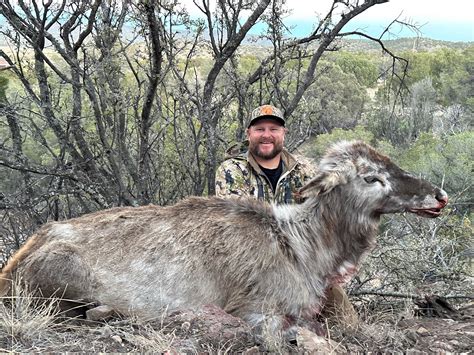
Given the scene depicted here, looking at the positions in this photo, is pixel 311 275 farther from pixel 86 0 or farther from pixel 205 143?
pixel 86 0

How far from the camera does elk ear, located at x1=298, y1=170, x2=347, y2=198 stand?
15.7 ft

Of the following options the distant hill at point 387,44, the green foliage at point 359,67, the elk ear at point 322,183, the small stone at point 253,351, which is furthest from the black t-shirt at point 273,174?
the green foliage at point 359,67

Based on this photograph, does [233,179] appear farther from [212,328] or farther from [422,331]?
[422,331]

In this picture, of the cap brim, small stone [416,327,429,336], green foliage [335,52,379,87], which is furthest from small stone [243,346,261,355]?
green foliage [335,52,379,87]

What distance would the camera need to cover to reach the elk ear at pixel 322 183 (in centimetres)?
479

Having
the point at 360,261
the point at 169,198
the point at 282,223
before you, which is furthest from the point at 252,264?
the point at 169,198

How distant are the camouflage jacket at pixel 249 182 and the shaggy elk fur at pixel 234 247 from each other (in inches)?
30.7

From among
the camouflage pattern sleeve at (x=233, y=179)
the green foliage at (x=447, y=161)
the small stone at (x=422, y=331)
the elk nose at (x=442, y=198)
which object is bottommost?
the green foliage at (x=447, y=161)

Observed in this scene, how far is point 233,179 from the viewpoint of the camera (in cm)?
582

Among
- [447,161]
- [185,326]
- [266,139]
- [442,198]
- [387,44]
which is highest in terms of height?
[387,44]

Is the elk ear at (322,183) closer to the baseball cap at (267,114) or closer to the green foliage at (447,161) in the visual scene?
the baseball cap at (267,114)

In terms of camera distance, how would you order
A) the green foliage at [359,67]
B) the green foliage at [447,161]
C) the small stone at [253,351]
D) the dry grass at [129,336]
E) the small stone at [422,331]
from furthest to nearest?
the green foliage at [359,67]
the green foliage at [447,161]
the small stone at [422,331]
the small stone at [253,351]
the dry grass at [129,336]

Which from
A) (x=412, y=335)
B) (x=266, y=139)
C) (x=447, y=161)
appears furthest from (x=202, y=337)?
(x=447, y=161)

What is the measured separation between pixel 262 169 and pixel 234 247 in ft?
4.84
